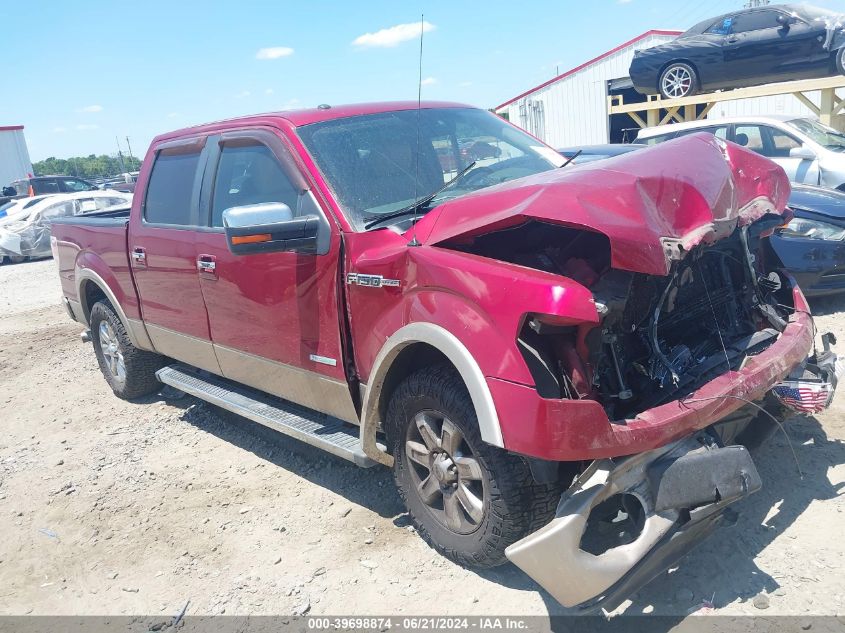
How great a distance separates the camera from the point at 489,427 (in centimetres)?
261

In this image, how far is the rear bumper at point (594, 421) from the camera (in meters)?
2.45

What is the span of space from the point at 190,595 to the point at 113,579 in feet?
1.69

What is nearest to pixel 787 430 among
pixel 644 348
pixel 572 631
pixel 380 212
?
pixel 644 348

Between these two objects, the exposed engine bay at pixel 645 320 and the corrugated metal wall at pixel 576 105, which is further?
the corrugated metal wall at pixel 576 105

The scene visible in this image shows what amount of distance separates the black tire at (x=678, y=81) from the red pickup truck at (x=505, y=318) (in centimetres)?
950

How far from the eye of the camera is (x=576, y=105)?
25.9 metres

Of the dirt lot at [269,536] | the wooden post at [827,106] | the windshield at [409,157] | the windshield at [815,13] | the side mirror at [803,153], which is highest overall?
the windshield at [815,13]

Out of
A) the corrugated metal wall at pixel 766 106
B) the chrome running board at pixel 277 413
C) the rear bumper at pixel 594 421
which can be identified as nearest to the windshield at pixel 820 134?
the rear bumper at pixel 594 421

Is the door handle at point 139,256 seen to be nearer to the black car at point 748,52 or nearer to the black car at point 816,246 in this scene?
the black car at point 816,246

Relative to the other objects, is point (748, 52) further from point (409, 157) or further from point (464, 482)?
point (464, 482)

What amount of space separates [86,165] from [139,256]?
74752 mm

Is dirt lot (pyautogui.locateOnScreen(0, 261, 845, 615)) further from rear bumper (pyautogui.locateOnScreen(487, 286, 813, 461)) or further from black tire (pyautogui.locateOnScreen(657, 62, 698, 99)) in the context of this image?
black tire (pyautogui.locateOnScreen(657, 62, 698, 99))

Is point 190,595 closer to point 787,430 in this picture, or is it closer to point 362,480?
point 362,480

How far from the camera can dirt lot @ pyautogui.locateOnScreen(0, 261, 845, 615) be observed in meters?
2.94
